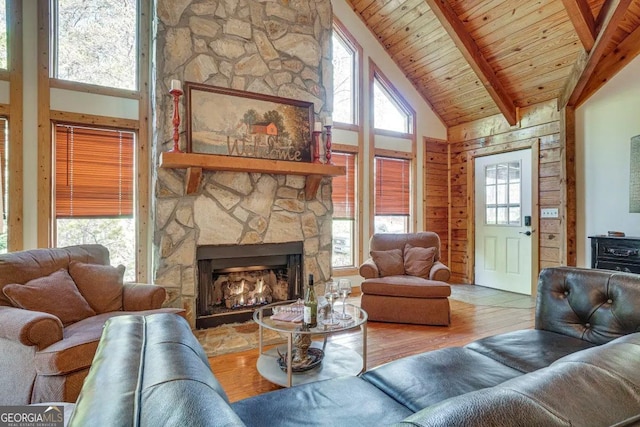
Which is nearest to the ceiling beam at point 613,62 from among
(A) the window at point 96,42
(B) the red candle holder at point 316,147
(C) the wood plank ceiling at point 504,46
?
(C) the wood plank ceiling at point 504,46

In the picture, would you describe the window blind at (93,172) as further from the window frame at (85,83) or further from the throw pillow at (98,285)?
the throw pillow at (98,285)

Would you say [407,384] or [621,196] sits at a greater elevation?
[621,196]

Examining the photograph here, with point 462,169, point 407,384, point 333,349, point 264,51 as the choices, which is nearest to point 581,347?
point 407,384

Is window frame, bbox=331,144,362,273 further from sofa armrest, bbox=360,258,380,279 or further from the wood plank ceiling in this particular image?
the wood plank ceiling

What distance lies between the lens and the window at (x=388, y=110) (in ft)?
17.7

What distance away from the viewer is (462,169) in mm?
5746

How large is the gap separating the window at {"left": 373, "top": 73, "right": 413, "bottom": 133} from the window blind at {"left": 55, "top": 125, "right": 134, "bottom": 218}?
3.44 meters

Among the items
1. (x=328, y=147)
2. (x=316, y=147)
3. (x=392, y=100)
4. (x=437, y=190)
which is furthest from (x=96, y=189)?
(x=437, y=190)

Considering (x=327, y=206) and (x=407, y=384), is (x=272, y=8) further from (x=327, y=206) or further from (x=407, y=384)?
(x=407, y=384)

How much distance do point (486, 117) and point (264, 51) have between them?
3.59m

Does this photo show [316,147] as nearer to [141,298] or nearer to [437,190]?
[141,298]

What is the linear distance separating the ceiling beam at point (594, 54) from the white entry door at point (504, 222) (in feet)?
2.82

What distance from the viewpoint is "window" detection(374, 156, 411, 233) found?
534 cm

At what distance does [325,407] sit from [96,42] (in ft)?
13.5
